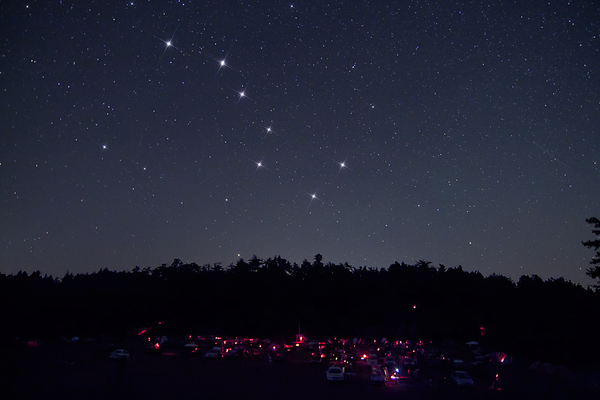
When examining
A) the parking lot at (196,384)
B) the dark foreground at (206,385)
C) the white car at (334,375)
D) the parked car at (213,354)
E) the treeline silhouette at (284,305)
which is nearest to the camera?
the dark foreground at (206,385)

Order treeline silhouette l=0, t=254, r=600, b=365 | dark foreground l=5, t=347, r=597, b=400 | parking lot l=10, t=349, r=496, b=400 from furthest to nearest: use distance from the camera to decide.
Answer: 1. treeline silhouette l=0, t=254, r=600, b=365
2. parking lot l=10, t=349, r=496, b=400
3. dark foreground l=5, t=347, r=597, b=400

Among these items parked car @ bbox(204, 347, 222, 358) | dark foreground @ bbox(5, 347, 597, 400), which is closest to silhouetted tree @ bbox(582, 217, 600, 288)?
dark foreground @ bbox(5, 347, 597, 400)

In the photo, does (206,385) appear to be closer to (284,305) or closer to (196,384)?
(196,384)

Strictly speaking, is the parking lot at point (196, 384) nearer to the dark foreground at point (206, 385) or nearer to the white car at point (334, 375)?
the dark foreground at point (206, 385)

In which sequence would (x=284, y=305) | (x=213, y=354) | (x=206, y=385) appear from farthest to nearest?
(x=284, y=305)
(x=213, y=354)
(x=206, y=385)

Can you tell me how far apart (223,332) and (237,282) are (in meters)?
8.68

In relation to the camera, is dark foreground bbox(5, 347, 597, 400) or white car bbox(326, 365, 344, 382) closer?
dark foreground bbox(5, 347, 597, 400)

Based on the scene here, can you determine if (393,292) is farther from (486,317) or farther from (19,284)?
(19,284)

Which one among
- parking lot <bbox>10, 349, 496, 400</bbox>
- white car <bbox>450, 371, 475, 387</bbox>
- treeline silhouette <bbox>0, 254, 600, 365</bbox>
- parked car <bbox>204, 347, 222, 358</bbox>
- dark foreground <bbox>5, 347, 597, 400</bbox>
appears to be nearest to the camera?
dark foreground <bbox>5, 347, 597, 400</bbox>

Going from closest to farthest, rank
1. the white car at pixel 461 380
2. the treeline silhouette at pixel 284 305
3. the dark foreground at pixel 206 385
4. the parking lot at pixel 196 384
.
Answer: the dark foreground at pixel 206 385, the parking lot at pixel 196 384, the white car at pixel 461 380, the treeline silhouette at pixel 284 305

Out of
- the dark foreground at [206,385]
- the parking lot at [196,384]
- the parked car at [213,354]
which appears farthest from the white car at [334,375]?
the parked car at [213,354]

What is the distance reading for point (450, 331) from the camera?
62.2m

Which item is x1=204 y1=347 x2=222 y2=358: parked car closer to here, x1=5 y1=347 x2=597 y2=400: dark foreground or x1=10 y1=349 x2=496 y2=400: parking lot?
x1=10 y1=349 x2=496 y2=400: parking lot

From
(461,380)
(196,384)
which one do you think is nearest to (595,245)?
(461,380)
